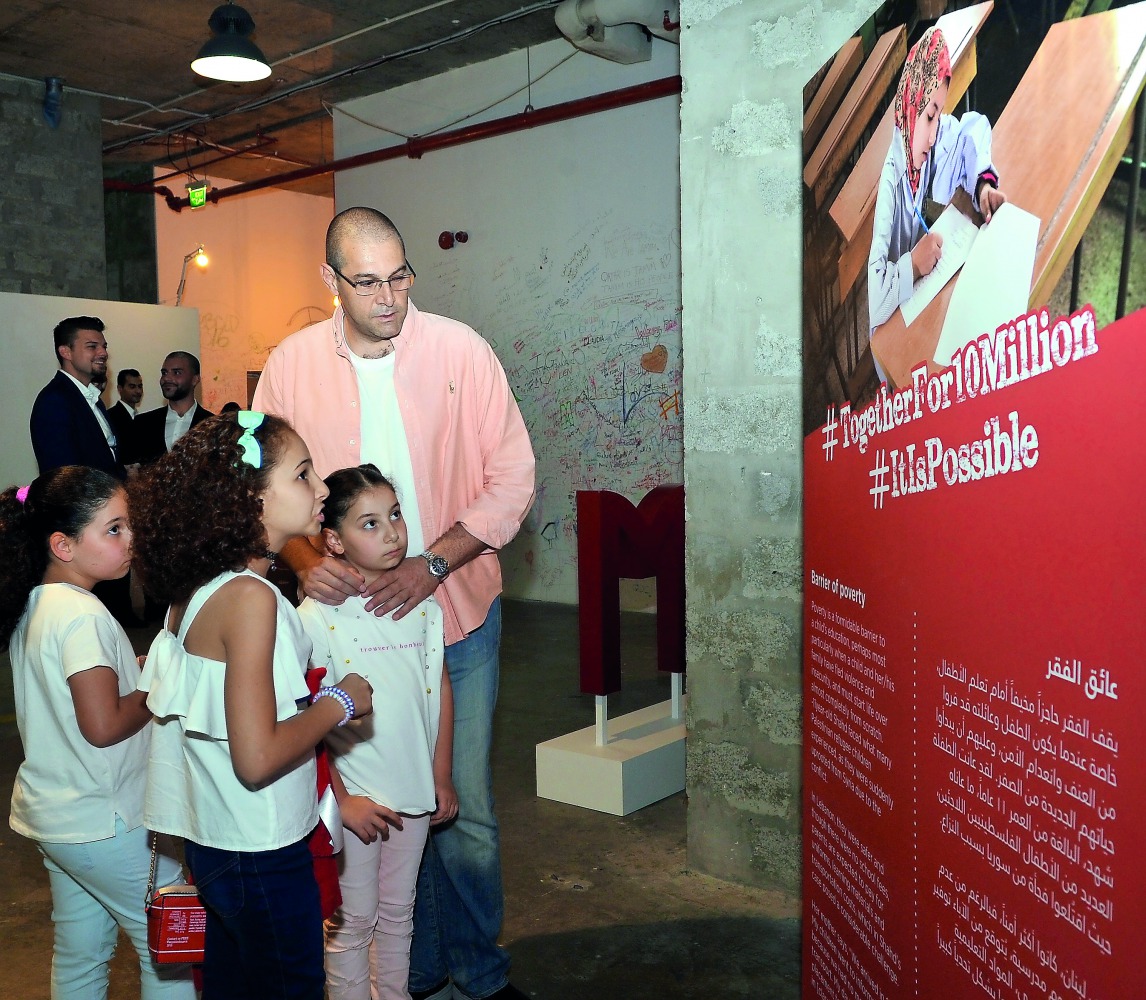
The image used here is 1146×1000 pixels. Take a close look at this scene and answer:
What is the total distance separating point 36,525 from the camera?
2104 mm

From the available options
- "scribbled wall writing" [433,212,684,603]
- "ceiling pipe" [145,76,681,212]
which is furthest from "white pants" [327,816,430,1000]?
"ceiling pipe" [145,76,681,212]

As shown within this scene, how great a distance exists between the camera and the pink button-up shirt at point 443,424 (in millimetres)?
2324

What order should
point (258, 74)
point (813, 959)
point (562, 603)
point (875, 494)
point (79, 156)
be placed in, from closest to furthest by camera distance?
point (875, 494) < point (813, 959) < point (258, 74) < point (562, 603) < point (79, 156)

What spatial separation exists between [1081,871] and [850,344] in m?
0.93

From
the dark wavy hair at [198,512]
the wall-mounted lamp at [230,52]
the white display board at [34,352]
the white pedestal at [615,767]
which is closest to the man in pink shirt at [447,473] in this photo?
the dark wavy hair at [198,512]

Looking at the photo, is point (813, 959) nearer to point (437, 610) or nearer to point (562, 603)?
point (437, 610)

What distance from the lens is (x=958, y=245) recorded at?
127 cm

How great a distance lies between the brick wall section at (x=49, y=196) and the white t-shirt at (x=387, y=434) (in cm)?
746

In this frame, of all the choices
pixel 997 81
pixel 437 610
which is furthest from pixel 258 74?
pixel 997 81

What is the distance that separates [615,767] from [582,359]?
15.3 feet

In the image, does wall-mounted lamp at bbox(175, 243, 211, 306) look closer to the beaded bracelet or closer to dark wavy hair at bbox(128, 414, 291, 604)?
dark wavy hair at bbox(128, 414, 291, 604)

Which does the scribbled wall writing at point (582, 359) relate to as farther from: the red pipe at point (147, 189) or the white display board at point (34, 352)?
the red pipe at point (147, 189)

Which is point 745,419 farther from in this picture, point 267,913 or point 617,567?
point 267,913

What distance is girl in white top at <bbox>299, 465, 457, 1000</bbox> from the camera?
208 centimetres
